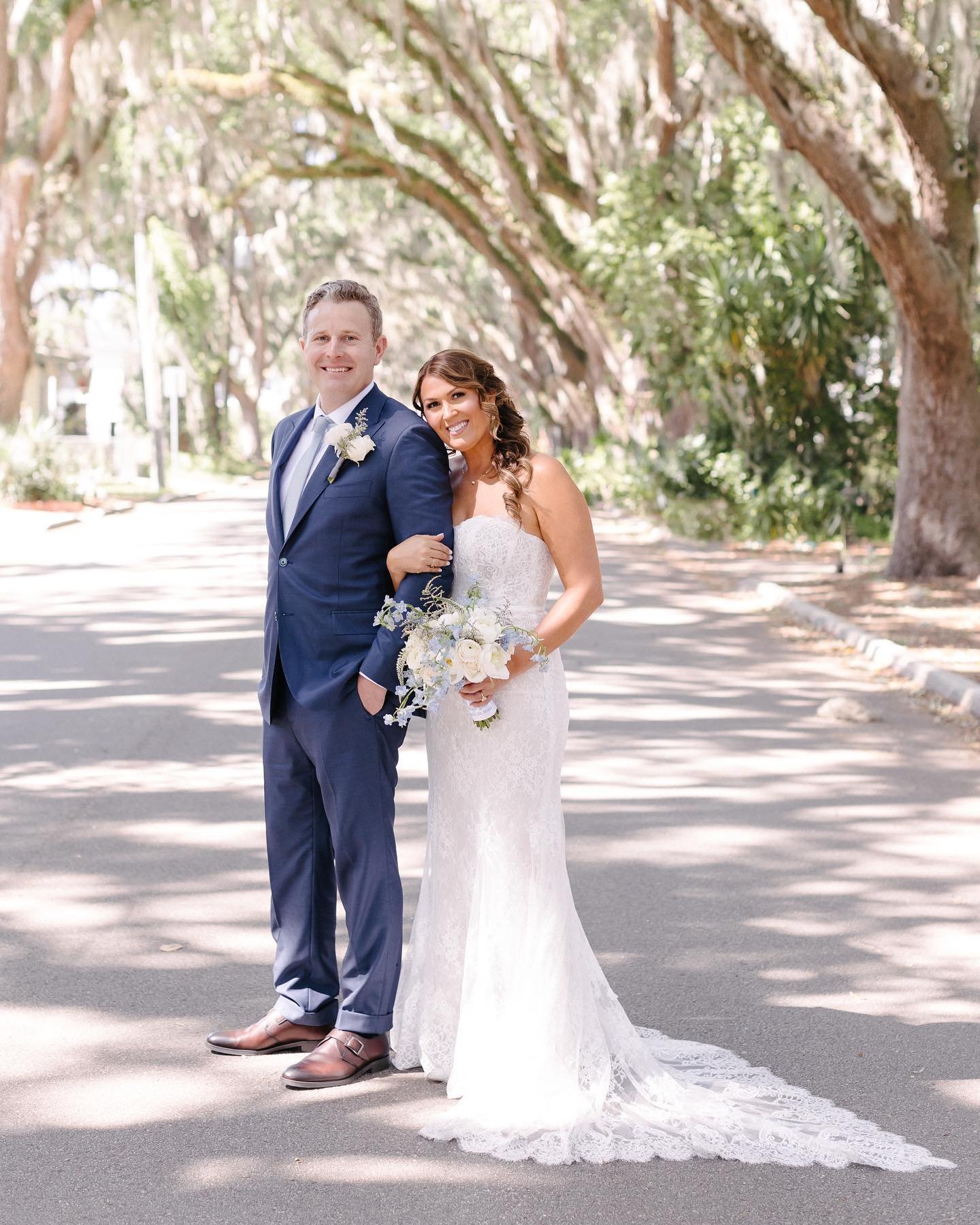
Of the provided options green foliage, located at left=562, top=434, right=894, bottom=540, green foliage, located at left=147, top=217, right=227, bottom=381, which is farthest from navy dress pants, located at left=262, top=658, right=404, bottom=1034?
green foliage, located at left=147, top=217, right=227, bottom=381

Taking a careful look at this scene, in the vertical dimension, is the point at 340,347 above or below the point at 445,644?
above

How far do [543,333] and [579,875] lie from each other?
106ft

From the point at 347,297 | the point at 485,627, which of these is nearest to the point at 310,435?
the point at 347,297

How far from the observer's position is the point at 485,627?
4328mm

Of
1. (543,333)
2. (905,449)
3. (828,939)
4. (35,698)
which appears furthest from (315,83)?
(828,939)

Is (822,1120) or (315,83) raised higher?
(315,83)

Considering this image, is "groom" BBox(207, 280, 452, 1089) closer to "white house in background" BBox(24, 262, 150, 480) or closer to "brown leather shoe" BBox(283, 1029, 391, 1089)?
"brown leather shoe" BBox(283, 1029, 391, 1089)

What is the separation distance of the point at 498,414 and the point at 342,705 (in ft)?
3.02

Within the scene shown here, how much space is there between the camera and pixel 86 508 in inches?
1257

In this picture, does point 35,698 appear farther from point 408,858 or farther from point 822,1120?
point 822,1120

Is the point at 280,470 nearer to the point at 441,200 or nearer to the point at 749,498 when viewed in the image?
the point at 749,498

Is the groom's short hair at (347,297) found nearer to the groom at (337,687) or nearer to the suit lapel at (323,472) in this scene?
the groom at (337,687)

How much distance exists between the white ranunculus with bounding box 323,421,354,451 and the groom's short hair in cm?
30

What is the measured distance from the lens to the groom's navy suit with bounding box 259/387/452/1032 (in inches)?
179
